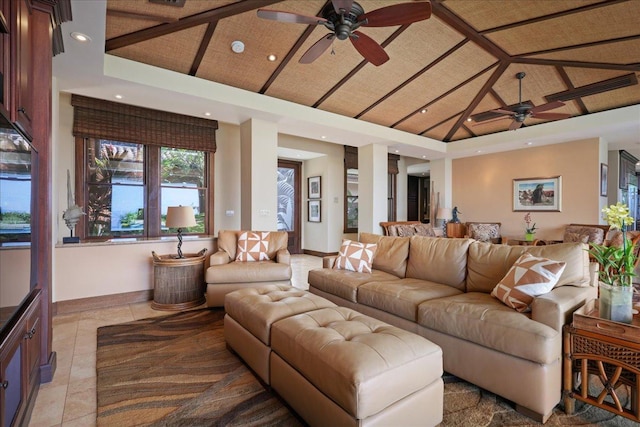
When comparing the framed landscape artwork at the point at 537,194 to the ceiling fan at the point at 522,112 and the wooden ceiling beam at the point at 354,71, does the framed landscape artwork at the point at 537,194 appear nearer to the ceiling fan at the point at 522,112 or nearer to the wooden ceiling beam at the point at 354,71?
the ceiling fan at the point at 522,112

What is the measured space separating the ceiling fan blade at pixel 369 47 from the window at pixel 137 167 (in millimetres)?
3448

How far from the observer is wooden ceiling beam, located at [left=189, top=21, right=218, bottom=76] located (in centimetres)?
333

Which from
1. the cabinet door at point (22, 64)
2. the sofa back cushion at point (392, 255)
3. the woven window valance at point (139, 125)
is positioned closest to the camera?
the cabinet door at point (22, 64)

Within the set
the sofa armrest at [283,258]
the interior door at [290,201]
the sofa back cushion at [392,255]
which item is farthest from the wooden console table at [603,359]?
the interior door at [290,201]

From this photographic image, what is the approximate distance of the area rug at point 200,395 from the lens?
1.81m

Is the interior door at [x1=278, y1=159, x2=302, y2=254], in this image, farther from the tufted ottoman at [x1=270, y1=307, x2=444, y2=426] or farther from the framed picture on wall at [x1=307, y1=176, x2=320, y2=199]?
the tufted ottoman at [x1=270, y1=307, x2=444, y2=426]

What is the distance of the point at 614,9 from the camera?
3162mm

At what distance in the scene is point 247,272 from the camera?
3.81 metres

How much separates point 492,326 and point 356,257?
1774mm

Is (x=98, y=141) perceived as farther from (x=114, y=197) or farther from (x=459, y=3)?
(x=459, y=3)

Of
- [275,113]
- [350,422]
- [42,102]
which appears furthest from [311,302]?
[275,113]

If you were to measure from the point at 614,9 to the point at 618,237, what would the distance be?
261 centimetres

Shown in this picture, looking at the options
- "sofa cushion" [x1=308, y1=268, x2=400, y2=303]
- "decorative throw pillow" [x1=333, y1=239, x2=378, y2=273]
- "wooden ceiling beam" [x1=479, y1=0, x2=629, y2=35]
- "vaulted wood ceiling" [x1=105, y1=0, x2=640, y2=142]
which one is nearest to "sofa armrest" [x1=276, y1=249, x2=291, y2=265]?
"sofa cushion" [x1=308, y1=268, x2=400, y2=303]

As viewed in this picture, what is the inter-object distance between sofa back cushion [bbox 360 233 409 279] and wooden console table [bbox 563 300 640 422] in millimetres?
1657
